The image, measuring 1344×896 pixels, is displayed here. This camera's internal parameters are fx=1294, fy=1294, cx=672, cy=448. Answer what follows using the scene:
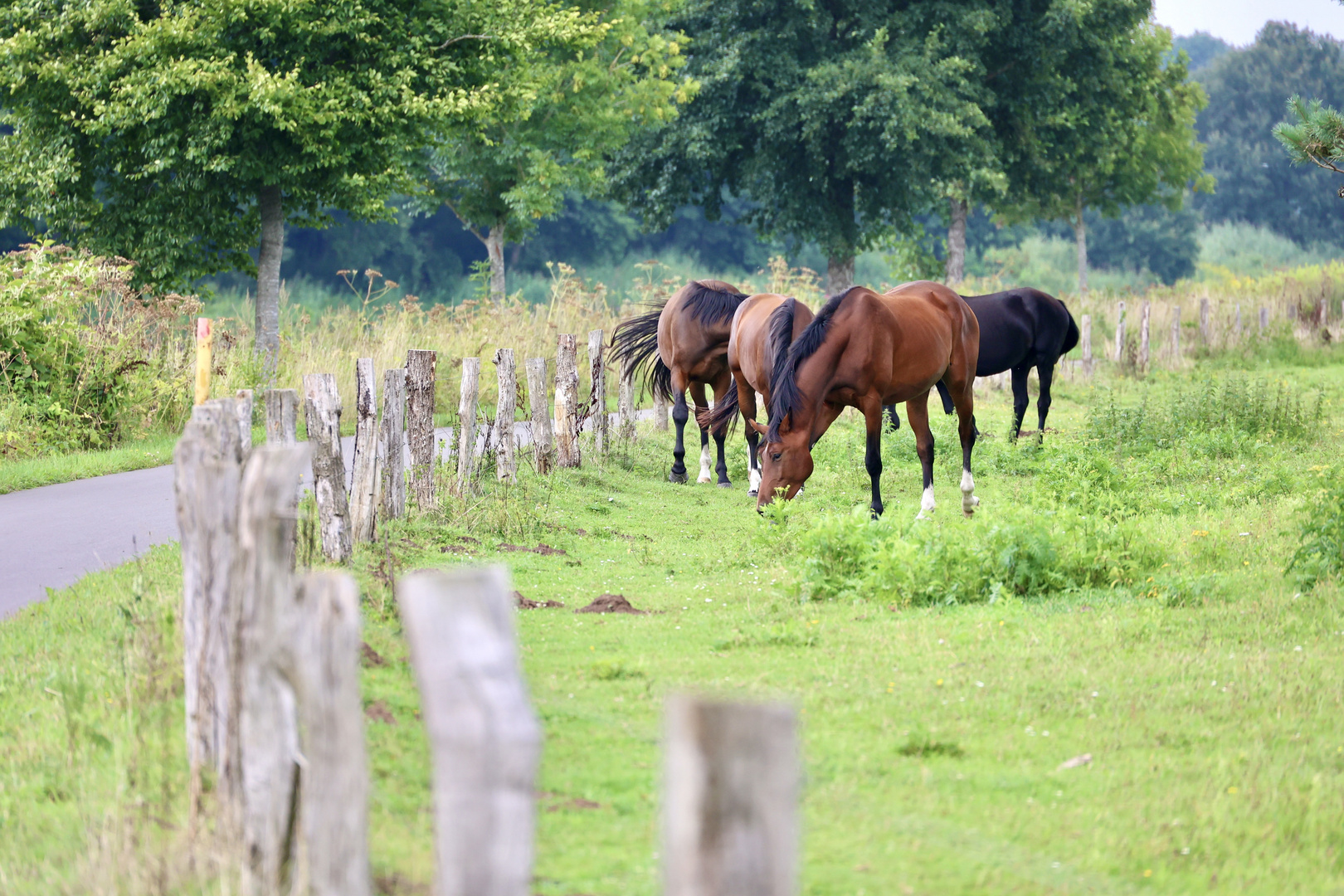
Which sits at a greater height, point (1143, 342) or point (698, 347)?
point (698, 347)

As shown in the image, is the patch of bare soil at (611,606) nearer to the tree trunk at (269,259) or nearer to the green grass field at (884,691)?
the green grass field at (884,691)

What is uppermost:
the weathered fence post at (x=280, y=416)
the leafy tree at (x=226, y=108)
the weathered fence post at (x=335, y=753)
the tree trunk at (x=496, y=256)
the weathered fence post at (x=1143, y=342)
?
the leafy tree at (x=226, y=108)

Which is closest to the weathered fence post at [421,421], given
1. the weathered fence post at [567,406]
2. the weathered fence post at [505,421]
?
the weathered fence post at [505,421]

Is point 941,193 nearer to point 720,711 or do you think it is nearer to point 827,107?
point 827,107

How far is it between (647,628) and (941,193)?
1067 inches

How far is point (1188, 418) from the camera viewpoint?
1518cm

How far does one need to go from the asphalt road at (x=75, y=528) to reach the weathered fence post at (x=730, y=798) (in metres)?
5.89

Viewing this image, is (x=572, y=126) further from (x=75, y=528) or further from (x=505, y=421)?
(x=75, y=528)

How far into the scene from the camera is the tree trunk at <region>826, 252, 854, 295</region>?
35094 millimetres

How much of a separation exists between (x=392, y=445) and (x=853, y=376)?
363 cm

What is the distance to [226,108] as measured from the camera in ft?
56.6

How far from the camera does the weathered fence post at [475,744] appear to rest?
2.36 m

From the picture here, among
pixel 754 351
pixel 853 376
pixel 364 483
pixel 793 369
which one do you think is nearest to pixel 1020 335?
pixel 754 351

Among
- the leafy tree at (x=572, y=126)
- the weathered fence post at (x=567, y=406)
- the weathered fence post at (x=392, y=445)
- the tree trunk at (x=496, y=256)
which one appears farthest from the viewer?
the tree trunk at (x=496, y=256)
